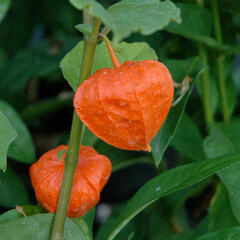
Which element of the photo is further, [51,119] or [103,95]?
[51,119]

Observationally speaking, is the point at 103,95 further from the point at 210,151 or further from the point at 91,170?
the point at 210,151

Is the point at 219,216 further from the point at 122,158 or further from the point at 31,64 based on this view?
the point at 31,64

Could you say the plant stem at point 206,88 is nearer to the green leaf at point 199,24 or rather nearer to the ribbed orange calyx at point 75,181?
the green leaf at point 199,24

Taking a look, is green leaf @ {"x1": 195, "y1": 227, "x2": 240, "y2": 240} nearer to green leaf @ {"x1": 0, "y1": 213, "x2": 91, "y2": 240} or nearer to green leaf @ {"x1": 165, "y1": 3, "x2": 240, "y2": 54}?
green leaf @ {"x1": 0, "y1": 213, "x2": 91, "y2": 240}

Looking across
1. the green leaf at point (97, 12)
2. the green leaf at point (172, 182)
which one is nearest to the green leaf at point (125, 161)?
the green leaf at point (172, 182)

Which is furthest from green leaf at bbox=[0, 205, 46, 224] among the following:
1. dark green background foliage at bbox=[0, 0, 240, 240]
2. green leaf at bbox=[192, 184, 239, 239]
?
green leaf at bbox=[192, 184, 239, 239]

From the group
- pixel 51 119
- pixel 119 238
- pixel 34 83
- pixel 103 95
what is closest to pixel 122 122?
pixel 103 95
